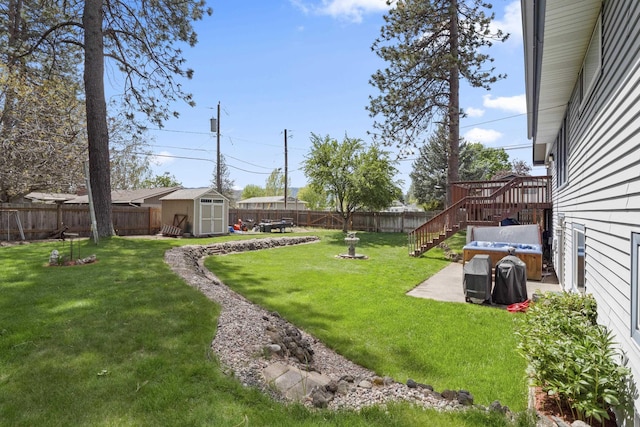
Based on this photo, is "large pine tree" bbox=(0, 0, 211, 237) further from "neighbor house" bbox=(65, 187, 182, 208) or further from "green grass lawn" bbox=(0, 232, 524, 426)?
"neighbor house" bbox=(65, 187, 182, 208)

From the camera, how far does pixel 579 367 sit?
243cm

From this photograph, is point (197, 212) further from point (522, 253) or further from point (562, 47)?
point (562, 47)

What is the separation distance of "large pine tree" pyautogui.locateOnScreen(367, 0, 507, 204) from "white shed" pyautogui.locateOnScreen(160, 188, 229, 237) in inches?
350

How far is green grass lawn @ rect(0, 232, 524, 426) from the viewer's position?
2.58 metres

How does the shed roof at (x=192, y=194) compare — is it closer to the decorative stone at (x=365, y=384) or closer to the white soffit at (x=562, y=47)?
the white soffit at (x=562, y=47)

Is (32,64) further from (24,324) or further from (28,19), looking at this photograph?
(24,324)

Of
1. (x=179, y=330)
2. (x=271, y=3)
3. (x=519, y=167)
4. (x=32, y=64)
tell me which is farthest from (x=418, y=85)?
(x=519, y=167)

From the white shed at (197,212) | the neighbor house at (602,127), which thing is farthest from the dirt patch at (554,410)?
the white shed at (197,212)

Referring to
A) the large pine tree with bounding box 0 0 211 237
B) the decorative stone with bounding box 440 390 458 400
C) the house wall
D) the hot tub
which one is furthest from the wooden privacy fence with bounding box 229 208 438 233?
the decorative stone with bounding box 440 390 458 400

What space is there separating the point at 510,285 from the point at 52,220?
678 inches

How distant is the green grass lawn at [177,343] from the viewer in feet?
8.48

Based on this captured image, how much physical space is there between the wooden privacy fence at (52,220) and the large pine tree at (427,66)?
13.3m

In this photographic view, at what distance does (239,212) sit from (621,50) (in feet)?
77.0

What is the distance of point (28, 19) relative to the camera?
1338 centimetres
